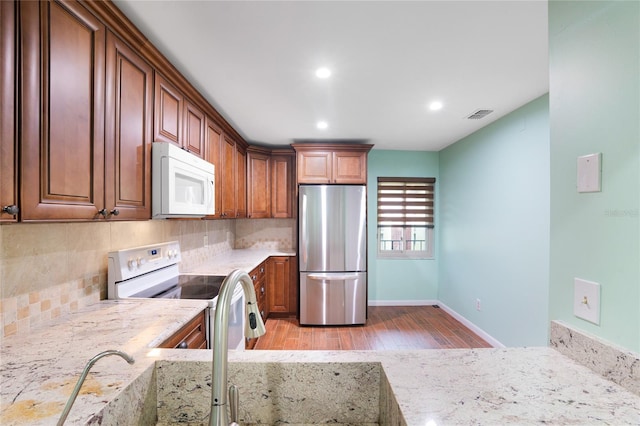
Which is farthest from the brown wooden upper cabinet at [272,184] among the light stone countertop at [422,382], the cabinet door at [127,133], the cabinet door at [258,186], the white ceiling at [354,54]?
the light stone countertop at [422,382]

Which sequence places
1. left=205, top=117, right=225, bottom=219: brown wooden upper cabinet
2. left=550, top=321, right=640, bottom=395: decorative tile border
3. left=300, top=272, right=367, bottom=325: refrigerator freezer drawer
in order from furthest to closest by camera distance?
left=300, top=272, right=367, bottom=325: refrigerator freezer drawer
left=205, top=117, right=225, bottom=219: brown wooden upper cabinet
left=550, top=321, right=640, bottom=395: decorative tile border

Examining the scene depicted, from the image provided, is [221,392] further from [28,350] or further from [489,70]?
[489,70]

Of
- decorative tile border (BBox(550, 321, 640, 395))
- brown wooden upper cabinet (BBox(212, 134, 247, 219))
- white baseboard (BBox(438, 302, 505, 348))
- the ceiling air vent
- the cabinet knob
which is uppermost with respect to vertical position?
the ceiling air vent

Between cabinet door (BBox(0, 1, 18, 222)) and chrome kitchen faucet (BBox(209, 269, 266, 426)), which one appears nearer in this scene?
chrome kitchen faucet (BBox(209, 269, 266, 426))

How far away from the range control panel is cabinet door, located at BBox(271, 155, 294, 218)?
1.79 meters

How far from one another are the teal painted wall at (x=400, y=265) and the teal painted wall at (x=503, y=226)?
13.5 inches

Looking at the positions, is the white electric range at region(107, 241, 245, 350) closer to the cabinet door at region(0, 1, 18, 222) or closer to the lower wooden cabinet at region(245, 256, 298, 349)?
the cabinet door at region(0, 1, 18, 222)

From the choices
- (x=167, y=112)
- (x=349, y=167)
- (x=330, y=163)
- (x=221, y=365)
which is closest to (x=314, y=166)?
(x=330, y=163)

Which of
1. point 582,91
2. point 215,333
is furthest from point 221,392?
point 582,91

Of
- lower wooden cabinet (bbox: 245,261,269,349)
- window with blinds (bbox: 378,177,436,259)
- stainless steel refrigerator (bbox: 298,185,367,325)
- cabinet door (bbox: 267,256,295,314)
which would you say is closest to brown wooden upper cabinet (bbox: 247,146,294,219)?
stainless steel refrigerator (bbox: 298,185,367,325)

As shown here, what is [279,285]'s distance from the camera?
3725 millimetres

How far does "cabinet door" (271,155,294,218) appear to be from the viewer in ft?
13.0

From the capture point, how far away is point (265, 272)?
11.8ft

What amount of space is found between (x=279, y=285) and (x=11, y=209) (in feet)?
10.1
